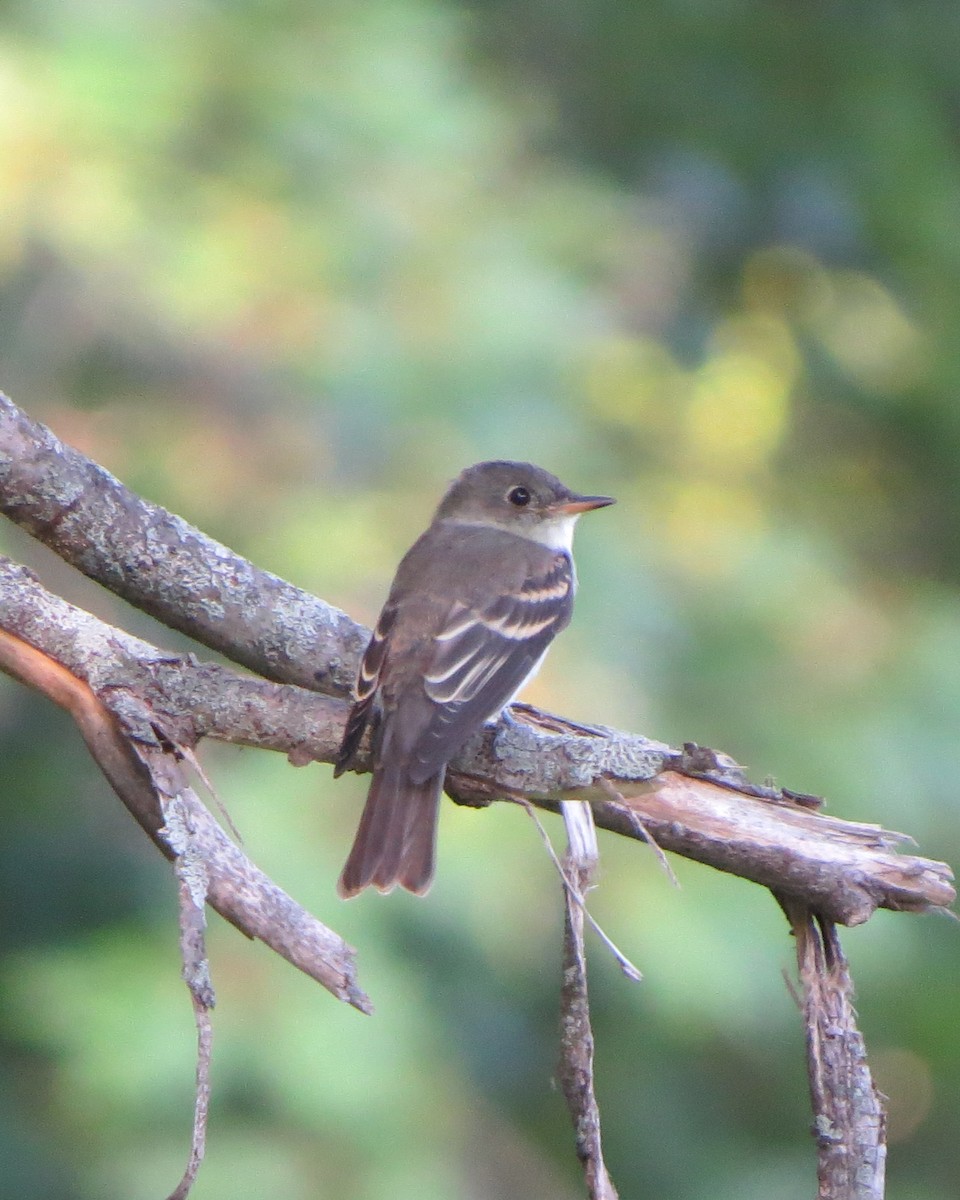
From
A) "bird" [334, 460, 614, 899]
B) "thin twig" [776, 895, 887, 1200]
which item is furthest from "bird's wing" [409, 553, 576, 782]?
"thin twig" [776, 895, 887, 1200]

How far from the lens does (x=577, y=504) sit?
15.3 feet

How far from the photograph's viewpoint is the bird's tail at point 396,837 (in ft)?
11.0

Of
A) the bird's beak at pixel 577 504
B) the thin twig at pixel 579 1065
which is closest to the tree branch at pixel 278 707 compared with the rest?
the thin twig at pixel 579 1065

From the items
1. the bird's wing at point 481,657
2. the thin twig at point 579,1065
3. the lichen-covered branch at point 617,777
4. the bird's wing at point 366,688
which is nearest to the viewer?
the thin twig at point 579,1065

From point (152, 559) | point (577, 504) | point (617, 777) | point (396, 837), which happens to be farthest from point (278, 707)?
point (577, 504)

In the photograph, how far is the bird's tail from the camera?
335 centimetres

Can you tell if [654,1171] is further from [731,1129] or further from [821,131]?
[821,131]

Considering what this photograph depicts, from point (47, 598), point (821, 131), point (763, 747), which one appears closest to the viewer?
point (47, 598)

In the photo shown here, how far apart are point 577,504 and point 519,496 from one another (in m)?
0.17

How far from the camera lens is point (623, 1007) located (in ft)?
20.2

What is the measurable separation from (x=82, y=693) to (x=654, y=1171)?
4414 millimetres

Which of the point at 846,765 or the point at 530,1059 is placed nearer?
the point at 846,765

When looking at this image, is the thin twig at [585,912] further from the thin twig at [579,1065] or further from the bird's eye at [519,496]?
the bird's eye at [519,496]

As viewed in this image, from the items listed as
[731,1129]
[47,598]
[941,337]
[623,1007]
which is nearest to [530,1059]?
[623,1007]
